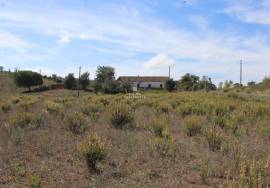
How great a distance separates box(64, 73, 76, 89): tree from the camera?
301ft

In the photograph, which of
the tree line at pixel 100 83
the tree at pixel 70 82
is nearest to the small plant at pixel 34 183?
the tree line at pixel 100 83

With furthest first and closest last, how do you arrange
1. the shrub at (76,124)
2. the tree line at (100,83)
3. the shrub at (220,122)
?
the tree line at (100,83)
the shrub at (220,122)
the shrub at (76,124)

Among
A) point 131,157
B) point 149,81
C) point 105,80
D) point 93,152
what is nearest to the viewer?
point 93,152

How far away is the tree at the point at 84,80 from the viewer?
9369cm

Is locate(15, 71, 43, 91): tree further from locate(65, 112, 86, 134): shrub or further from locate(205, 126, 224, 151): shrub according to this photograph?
locate(205, 126, 224, 151): shrub

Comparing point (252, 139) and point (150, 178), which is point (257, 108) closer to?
point (252, 139)

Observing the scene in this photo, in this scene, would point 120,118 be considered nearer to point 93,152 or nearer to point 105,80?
point 93,152

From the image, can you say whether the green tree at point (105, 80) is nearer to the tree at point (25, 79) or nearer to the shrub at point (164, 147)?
the tree at point (25, 79)

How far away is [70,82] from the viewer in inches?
3612

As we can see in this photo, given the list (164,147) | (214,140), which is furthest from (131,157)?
(214,140)

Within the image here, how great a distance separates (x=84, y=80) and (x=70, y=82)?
11.9 feet

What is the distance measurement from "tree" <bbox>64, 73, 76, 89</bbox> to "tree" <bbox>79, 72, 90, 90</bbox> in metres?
1.68

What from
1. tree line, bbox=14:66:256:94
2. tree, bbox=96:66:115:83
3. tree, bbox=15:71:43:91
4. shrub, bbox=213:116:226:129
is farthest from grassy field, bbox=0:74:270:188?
tree, bbox=96:66:115:83

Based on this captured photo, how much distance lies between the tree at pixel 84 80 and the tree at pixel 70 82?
1.68 meters
